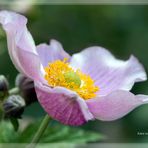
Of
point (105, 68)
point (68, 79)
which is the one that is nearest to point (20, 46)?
point (68, 79)

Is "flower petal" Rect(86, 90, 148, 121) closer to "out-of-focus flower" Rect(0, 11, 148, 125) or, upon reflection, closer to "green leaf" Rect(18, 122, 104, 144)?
"out-of-focus flower" Rect(0, 11, 148, 125)

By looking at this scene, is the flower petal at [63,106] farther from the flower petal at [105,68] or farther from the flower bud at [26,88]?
the flower petal at [105,68]

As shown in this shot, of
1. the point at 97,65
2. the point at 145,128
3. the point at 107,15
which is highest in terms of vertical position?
the point at 97,65

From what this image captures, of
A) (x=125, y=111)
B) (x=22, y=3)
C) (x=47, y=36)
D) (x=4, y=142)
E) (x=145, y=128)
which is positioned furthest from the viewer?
(x=47, y=36)

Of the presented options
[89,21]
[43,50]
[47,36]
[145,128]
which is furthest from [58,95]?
[89,21]

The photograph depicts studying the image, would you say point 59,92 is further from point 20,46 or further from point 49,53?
point 49,53

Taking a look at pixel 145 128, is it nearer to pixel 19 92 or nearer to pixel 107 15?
pixel 107 15

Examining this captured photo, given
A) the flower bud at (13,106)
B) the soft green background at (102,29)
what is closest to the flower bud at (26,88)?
the flower bud at (13,106)
